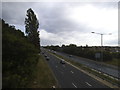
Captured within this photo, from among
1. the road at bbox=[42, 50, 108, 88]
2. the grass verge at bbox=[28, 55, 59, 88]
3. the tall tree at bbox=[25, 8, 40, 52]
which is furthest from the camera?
the tall tree at bbox=[25, 8, 40, 52]

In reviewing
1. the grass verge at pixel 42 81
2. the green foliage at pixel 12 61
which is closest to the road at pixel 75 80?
the grass verge at pixel 42 81

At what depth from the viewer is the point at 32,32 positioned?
53.7 meters

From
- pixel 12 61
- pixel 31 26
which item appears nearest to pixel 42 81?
pixel 12 61

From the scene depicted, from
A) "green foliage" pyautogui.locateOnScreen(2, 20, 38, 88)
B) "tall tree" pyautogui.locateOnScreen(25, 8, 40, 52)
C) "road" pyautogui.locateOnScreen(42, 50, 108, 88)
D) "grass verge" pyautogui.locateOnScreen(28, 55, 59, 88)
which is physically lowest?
"road" pyautogui.locateOnScreen(42, 50, 108, 88)

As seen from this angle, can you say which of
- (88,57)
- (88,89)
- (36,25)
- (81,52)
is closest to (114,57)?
(88,57)

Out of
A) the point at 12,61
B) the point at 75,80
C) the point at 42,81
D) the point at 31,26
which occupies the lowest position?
the point at 75,80

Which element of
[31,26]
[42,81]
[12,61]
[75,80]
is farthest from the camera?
[31,26]

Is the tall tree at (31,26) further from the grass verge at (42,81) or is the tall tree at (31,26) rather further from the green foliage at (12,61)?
the green foliage at (12,61)

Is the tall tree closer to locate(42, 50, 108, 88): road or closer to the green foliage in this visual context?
locate(42, 50, 108, 88): road

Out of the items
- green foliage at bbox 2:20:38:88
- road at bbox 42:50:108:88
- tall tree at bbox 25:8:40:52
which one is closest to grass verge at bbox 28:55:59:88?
road at bbox 42:50:108:88

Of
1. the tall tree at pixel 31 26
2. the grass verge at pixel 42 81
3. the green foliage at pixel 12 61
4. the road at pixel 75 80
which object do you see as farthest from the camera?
the tall tree at pixel 31 26

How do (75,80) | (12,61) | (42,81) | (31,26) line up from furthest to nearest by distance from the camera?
(31,26)
(75,80)
(42,81)
(12,61)

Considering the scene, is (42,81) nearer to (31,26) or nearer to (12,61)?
(12,61)

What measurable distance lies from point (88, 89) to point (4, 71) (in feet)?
52.1
